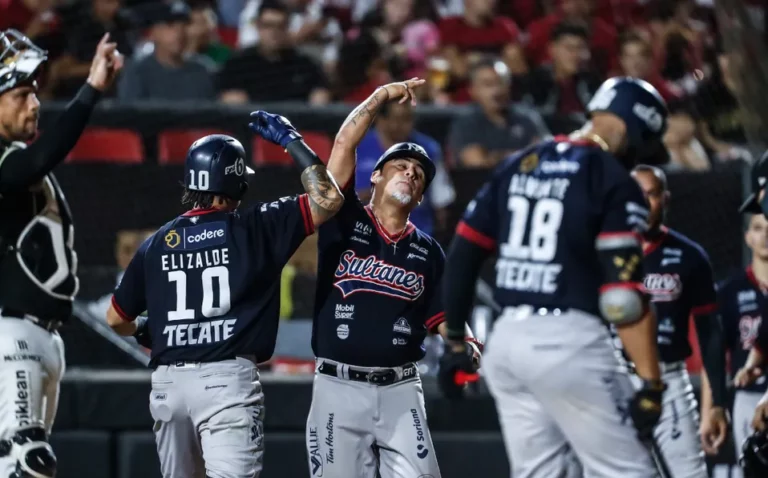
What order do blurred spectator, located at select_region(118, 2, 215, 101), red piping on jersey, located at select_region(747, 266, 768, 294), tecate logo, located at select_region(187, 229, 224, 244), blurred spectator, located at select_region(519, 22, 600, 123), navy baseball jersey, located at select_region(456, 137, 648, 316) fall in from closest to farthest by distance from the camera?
navy baseball jersey, located at select_region(456, 137, 648, 316) < tecate logo, located at select_region(187, 229, 224, 244) < red piping on jersey, located at select_region(747, 266, 768, 294) < blurred spectator, located at select_region(118, 2, 215, 101) < blurred spectator, located at select_region(519, 22, 600, 123)

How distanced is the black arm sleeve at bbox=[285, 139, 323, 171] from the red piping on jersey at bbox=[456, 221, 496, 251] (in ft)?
2.61

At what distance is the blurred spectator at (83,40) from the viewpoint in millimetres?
9734

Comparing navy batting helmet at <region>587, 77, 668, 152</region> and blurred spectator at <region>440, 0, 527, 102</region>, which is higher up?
blurred spectator at <region>440, 0, 527, 102</region>

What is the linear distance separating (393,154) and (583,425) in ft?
5.49

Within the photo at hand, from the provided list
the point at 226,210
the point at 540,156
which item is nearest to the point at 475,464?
the point at 226,210

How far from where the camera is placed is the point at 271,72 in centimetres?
1004

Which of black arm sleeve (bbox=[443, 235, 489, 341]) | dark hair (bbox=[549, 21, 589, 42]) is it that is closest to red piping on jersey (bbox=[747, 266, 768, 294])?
black arm sleeve (bbox=[443, 235, 489, 341])

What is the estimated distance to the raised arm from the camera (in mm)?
5441

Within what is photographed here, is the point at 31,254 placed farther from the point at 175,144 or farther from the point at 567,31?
the point at 567,31

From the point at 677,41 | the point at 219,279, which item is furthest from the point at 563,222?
Answer: the point at 677,41

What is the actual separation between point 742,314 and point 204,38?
17.4 ft

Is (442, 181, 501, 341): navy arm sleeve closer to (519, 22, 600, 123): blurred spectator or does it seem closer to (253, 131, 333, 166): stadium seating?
(253, 131, 333, 166): stadium seating

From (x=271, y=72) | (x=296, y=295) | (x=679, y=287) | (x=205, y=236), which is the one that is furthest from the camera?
(x=271, y=72)

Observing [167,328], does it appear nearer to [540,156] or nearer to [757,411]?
[540,156]
